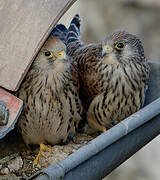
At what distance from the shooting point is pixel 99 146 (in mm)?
2385

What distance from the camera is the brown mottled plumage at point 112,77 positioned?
3.07m

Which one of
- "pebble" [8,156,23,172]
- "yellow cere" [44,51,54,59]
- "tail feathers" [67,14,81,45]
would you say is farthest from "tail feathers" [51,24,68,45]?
"pebble" [8,156,23,172]

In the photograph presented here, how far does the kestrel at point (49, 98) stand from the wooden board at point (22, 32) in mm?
240

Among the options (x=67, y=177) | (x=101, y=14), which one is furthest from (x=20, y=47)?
(x=101, y=14)

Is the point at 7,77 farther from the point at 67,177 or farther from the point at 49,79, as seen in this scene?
the point at 67,177

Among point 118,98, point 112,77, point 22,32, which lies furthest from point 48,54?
point 118,98

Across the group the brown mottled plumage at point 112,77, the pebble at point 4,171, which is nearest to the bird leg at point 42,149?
the pebble at point 4,171

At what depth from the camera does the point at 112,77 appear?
123 inches

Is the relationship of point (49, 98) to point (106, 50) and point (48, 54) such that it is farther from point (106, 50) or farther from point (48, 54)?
point (106, 50)

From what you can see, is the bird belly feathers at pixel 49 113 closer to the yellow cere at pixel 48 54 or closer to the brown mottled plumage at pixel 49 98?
the brown mottled plumage at pixel 49 98

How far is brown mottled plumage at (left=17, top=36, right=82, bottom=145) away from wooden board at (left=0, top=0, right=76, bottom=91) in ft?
0.78

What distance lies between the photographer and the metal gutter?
2211 millimetres

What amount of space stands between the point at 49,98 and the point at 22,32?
22.4 inches

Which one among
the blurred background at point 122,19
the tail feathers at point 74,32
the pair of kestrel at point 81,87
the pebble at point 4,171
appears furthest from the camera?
the blurred background at point 122,19
